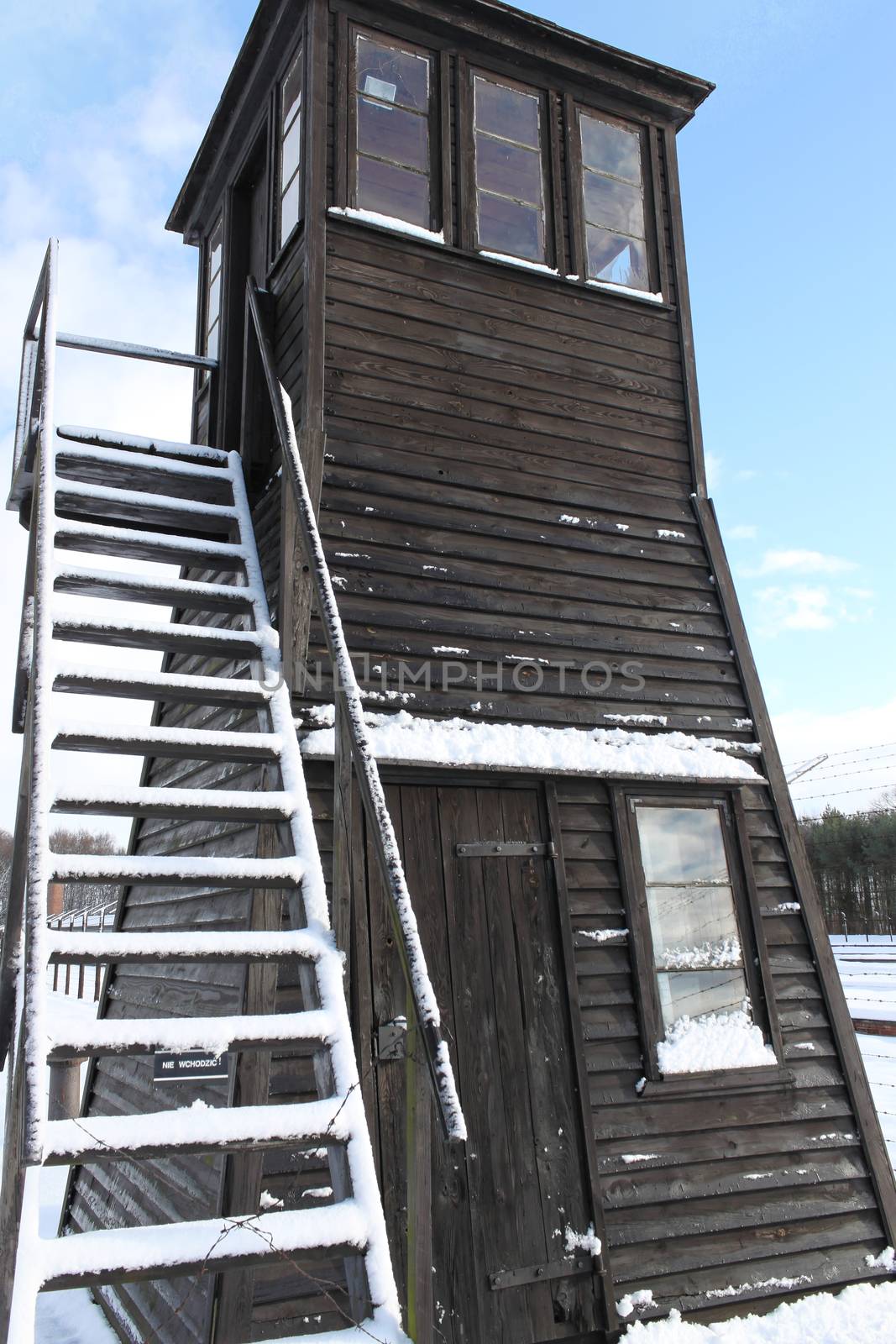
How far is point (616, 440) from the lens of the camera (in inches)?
250

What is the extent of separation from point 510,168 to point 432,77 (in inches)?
28.1

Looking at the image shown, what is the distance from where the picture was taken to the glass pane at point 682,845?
17.8 ft

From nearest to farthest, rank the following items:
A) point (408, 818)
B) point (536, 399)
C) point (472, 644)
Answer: point (408, 818), point (472, 644), point (536, 399)

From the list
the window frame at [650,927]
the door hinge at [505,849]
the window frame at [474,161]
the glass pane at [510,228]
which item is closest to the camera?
the door hinge at [505,849]

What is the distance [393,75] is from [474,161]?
0.69 meters

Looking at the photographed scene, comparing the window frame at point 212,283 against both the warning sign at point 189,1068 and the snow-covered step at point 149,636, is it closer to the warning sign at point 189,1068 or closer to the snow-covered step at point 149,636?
the snow-covered step at point 149,636

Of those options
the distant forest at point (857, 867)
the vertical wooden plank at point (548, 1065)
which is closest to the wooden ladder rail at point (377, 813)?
the vertical wooden plank at point (548, 1065)

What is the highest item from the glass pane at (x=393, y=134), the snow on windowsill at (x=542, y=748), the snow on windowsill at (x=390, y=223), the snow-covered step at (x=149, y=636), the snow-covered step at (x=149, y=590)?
the glass pane at (x=393, y=134)

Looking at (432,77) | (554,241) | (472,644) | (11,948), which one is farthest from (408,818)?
(432,77)

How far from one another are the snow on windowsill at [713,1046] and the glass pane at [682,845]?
0.72 metres

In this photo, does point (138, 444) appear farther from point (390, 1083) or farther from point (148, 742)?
point (390, 1083)

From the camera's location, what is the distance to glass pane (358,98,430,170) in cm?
609

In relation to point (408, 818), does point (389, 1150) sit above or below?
below

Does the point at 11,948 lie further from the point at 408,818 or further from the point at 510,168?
the point at 510,168
